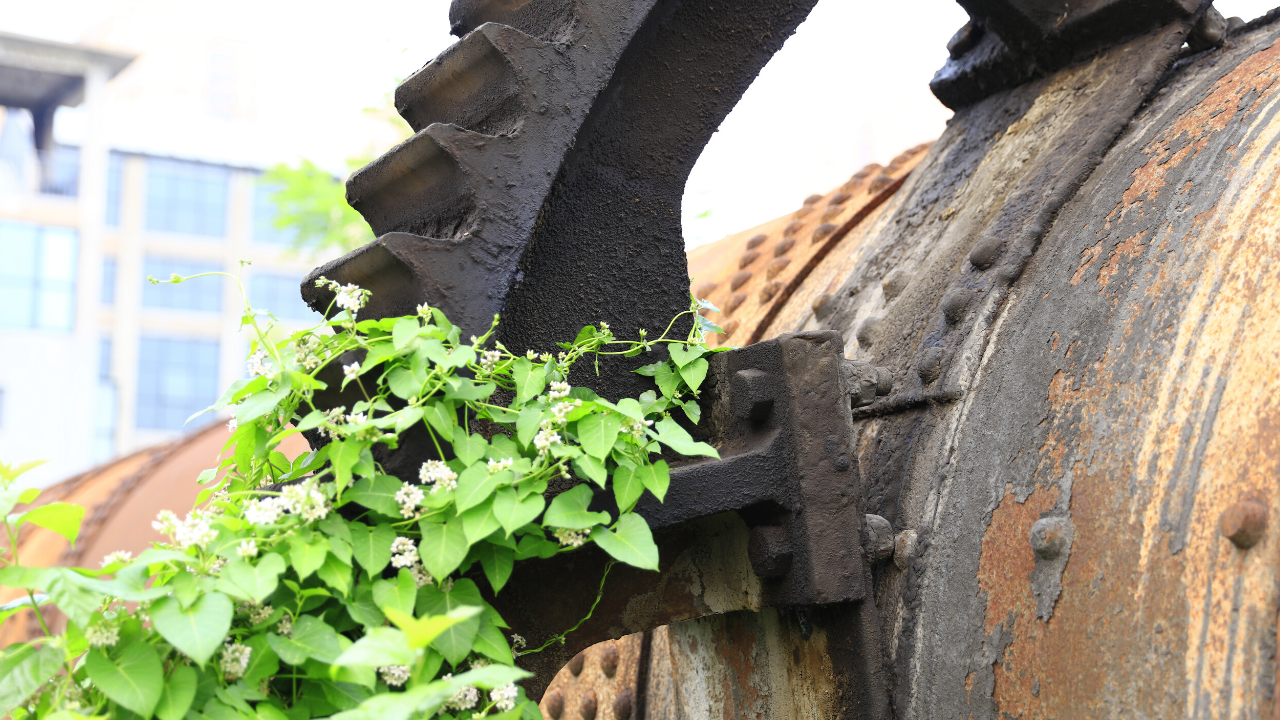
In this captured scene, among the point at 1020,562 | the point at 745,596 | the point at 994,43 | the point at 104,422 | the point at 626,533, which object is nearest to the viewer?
the point at 626,533

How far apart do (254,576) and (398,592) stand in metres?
0.16

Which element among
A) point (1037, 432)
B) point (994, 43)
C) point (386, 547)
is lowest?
point (386, 547)

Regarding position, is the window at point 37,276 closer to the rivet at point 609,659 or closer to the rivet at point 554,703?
the rivet at point 554,703

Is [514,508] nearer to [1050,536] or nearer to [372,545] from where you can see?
[372,545]

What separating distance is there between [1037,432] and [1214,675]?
41 cm

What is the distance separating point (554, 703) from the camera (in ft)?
6.85

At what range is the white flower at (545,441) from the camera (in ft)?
3.65

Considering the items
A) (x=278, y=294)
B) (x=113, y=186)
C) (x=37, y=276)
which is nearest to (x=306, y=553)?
(x=37, y=276)

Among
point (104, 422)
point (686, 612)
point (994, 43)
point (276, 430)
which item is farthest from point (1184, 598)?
point (104, 422)

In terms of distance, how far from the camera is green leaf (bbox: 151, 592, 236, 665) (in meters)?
0.91

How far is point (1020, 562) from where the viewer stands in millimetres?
1253

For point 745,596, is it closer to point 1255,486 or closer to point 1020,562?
point 1020,562

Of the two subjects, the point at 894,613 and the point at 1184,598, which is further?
the point at 894,613

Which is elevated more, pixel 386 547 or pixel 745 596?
pixel 386 547
